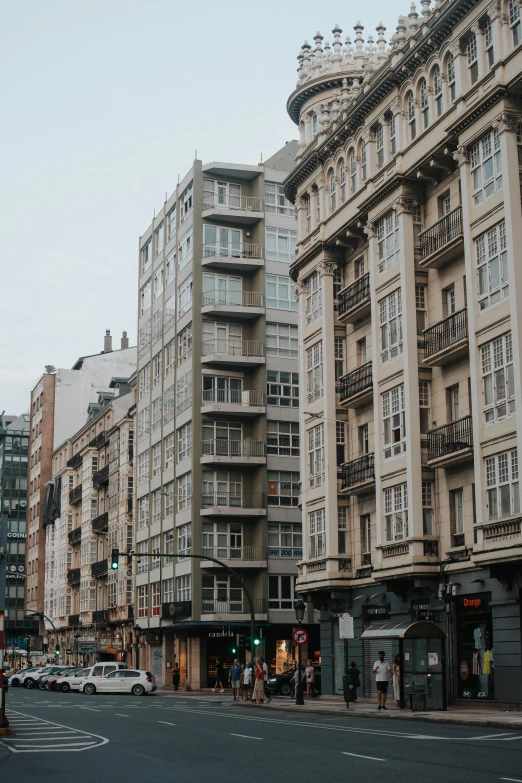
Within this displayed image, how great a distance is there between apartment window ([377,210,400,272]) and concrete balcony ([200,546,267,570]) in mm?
25826

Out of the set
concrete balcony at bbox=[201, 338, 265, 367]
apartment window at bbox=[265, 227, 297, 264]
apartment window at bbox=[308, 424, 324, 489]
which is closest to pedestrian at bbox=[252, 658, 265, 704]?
apartment window at bbox=[308, 424, 324, 489]

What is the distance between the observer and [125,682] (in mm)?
54375

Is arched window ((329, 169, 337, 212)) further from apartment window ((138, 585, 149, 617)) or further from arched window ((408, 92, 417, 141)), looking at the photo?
apartment window ((138, 585, 149, 617))

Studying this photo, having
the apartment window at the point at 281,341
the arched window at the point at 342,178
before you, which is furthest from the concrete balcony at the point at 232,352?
the arched window at the point at 342,178

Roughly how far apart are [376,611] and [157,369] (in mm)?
35438

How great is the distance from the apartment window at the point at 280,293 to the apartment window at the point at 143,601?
2092 cm

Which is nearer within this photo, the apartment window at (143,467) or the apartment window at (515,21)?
the apartment window at (515,21)

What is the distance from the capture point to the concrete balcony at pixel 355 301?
42.7 meters

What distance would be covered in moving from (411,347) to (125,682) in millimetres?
26120

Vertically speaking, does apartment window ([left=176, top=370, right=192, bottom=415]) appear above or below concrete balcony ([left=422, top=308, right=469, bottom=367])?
above

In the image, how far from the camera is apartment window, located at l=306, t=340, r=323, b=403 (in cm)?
4584

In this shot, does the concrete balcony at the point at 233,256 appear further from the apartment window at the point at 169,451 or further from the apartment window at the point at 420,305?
the apartment window at the point at 420,305

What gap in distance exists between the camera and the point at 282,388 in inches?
2569

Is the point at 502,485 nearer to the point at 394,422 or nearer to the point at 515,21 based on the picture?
the point at 394,422
